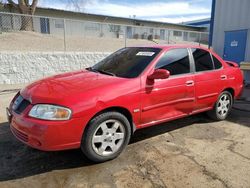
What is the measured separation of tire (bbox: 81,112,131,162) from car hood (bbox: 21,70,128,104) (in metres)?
0.46

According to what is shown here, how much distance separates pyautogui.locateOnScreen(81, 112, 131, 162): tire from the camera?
10.3 ft

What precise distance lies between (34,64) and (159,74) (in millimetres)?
6876

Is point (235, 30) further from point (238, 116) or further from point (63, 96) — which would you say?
point (63, 96)

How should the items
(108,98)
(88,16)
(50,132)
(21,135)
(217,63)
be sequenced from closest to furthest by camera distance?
(50,132) < (21,135) < (108,98) < (217,63) < (88,16)

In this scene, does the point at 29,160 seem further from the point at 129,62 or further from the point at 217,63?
the point at 217,63

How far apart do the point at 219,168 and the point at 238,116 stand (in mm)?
2744

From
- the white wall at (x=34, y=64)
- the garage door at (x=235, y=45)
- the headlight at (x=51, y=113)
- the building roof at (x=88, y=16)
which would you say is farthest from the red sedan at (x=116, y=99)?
the building roof at (x=88, y=16)

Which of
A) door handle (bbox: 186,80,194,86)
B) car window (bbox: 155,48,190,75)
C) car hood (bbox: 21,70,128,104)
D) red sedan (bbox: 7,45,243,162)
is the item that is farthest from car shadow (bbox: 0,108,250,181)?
car window (bbox: 155,48,190,75)

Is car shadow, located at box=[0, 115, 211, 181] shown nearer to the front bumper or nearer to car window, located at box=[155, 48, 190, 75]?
the front bumper

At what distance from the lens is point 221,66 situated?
495 cm

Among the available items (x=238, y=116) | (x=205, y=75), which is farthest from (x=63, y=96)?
(x=238, y=116)

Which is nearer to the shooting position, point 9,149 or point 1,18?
point 9,149

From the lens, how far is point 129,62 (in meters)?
4.04

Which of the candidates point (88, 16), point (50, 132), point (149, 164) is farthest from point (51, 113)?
point (88, 16)
